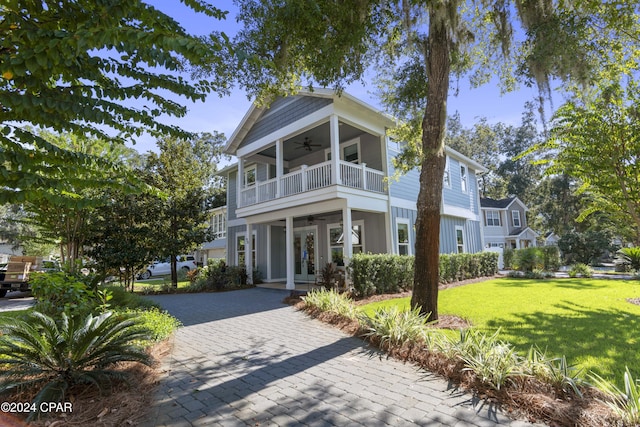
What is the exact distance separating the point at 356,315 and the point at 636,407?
4.47m

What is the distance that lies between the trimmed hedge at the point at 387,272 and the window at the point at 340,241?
245cm

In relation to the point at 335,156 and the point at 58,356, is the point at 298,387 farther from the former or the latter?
the point at 335,156

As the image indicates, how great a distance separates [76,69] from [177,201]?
12189 mm

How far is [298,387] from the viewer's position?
3.84m

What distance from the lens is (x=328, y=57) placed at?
638 cm

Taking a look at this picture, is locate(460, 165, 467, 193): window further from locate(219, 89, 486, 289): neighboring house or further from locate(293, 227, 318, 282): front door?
locate(293, 227, 318, 282): front door

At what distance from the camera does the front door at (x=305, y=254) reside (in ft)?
49.3

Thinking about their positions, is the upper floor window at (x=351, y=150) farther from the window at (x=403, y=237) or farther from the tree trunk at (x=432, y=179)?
the tree trunk at (x=432, y=179)

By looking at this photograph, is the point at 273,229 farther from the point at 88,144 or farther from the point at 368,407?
the point at 368,407

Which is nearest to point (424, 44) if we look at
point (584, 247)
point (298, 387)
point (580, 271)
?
point (298, 387)

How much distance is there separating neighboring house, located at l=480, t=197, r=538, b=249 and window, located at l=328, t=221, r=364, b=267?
71.4 feet

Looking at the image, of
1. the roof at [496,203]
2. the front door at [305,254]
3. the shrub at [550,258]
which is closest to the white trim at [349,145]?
the front door at [305,254]

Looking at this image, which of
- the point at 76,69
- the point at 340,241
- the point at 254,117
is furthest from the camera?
the point at 254,117

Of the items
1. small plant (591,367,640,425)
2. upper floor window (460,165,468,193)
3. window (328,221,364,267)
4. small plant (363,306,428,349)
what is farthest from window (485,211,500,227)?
small plant (591,367,640,425)
